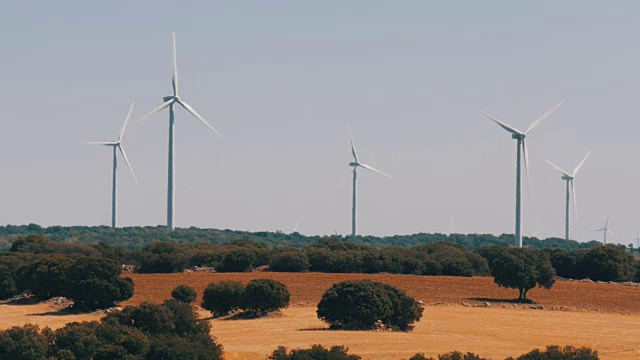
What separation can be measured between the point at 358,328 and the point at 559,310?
2505 cm

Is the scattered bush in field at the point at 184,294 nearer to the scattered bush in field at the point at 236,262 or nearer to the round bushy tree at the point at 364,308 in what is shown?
the round bushy tree at the point at 364,308

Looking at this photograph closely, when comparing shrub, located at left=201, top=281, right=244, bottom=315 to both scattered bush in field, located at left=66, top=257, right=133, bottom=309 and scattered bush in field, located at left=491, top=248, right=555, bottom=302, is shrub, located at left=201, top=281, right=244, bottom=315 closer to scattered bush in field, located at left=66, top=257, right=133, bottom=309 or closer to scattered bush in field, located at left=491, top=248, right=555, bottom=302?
scattered bush in field, located at left=66, top=257, right=133, bottom=309

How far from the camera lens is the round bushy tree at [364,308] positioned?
324ft

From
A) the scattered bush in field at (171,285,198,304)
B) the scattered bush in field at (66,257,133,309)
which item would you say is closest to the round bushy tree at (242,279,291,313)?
the scattered bush in field at (171,285,198,304)

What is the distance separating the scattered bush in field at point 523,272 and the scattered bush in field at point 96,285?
33352mm

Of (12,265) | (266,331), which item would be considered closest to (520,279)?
(266,331)

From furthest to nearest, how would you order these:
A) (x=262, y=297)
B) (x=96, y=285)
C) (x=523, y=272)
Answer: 1. (x=523, y=272)
2. (x=96, y=285)
3. (x=262, y=297)

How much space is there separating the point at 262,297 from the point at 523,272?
27.2m

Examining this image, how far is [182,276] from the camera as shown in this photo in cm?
13625

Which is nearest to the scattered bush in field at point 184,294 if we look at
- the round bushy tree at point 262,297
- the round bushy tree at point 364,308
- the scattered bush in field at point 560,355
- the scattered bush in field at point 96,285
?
the scattered bush in field at point 96,285

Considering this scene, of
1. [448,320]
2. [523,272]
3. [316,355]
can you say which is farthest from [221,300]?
[316,355]

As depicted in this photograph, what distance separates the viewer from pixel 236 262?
143875mm

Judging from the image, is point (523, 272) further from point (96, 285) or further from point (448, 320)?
point (96, 285)

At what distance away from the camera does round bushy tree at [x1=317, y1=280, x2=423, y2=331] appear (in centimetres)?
9881
